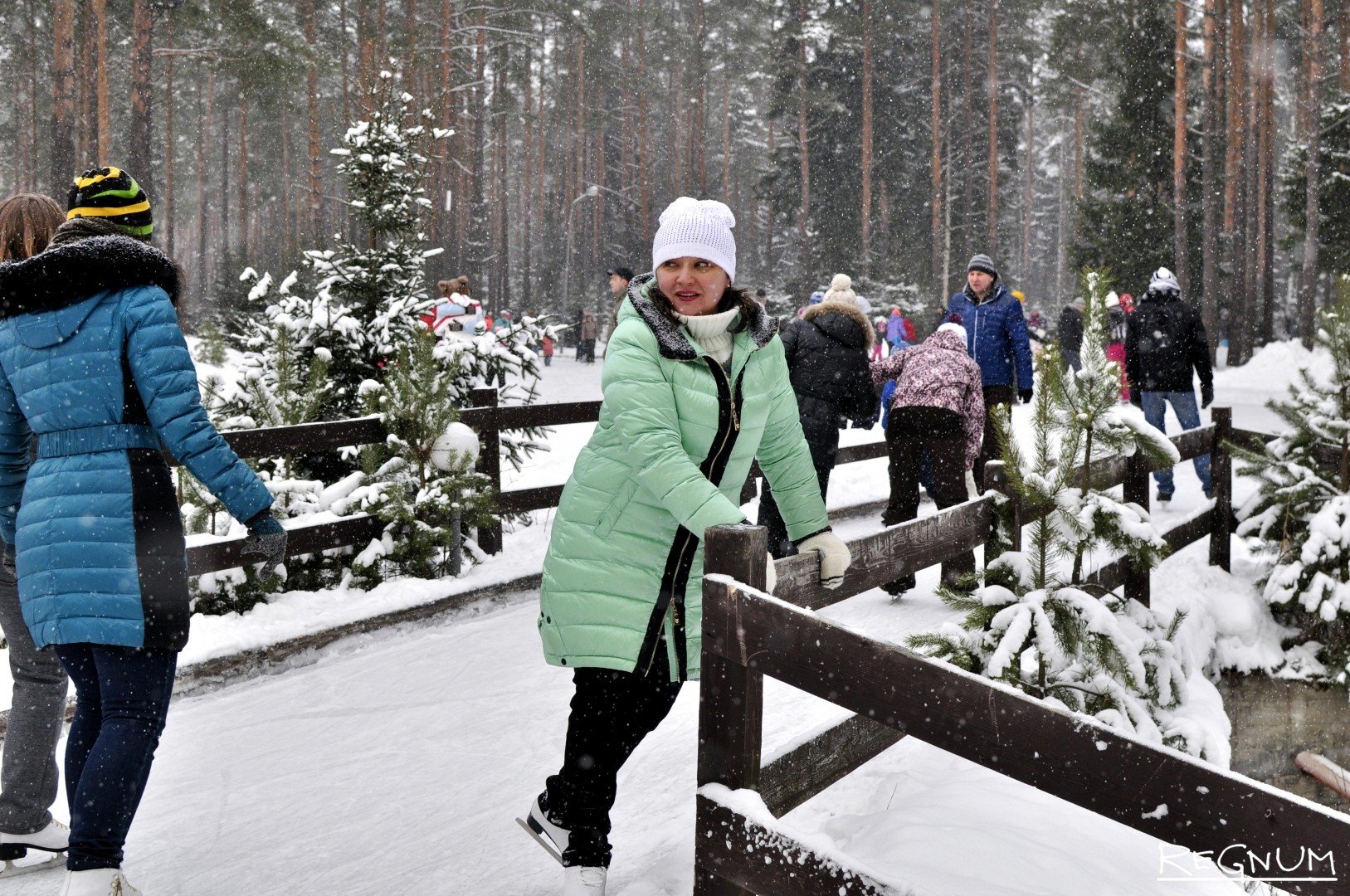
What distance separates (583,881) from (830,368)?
423 cm

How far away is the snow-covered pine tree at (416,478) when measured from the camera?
692 centimetres

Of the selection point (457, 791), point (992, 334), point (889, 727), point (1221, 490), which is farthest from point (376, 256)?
point (889, 727)

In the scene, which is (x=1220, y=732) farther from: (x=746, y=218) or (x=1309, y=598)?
(x=746, y=218)

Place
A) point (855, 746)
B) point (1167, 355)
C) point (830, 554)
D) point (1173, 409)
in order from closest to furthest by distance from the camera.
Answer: point (830, 554)
point (855, 746)
point (1167, 355)
point (1173, 409)

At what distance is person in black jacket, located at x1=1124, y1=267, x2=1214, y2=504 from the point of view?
9531 millimetres

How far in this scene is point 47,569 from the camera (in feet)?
9.64

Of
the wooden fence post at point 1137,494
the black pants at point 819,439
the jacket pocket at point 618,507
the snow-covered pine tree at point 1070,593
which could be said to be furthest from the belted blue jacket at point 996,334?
the jacket pocket at point 618,507

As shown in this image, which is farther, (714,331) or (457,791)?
(457,791)

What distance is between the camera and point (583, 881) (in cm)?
308

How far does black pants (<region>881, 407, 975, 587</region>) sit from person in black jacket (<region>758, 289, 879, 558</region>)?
25 cm

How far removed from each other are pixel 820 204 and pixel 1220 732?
3362cm

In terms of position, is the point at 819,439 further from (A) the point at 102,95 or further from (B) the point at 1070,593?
(A) the point at 102,95

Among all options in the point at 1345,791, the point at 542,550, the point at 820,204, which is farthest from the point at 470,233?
the point at 1345,791

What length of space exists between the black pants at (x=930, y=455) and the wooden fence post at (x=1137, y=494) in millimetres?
A: 1068
